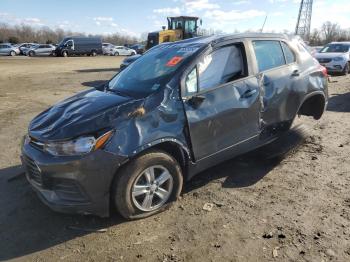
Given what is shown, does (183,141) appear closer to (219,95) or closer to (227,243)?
(219,95)

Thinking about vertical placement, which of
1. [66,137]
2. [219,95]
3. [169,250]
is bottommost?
[169,250]

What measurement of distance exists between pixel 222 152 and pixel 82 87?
1108 cm

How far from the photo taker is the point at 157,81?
4355 millimetres

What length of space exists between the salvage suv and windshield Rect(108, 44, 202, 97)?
0.02m

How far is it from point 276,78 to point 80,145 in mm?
2886

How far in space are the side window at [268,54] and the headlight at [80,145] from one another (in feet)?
8.05

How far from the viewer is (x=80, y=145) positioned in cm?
367

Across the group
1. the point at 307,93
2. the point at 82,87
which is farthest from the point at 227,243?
the point at 82,87

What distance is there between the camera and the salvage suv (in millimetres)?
3705

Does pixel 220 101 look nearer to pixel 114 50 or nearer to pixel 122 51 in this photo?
pixel 114 50

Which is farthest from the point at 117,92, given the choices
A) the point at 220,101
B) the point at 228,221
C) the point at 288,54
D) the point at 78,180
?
the point at 288,54

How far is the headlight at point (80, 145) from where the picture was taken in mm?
3650

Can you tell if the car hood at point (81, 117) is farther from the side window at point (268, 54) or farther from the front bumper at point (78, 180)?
the side window at point (268, 54)

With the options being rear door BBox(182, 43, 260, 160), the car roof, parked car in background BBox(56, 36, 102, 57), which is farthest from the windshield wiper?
parked car in background BBox(56, 36, 102, 57)
